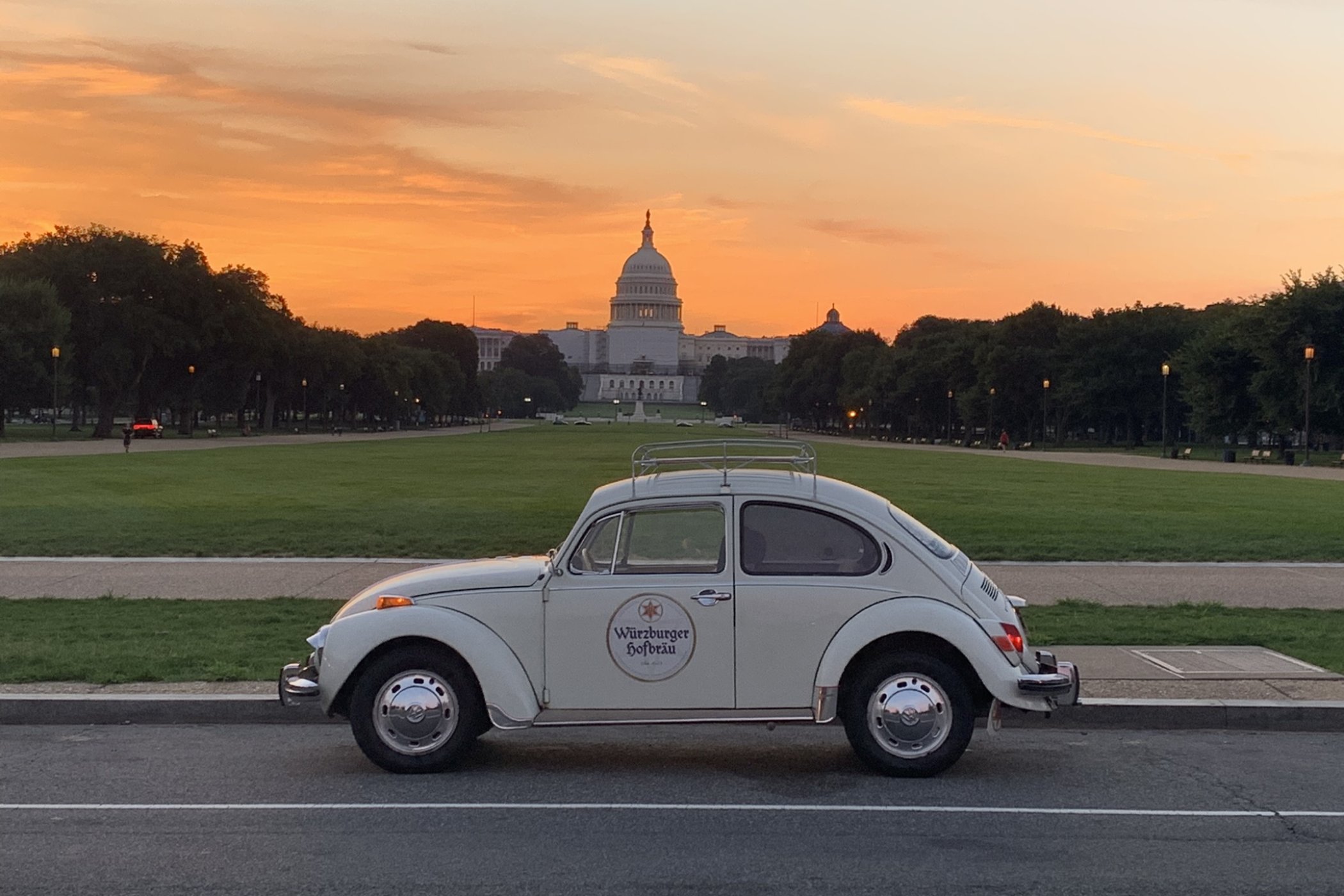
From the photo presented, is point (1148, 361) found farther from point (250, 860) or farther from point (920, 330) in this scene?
point (250, 860)

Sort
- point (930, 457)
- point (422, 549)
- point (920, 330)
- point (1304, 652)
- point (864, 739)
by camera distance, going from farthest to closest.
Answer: point (920, 330), point (930, 457), point (422, 549), point (1304, 652), point (864, 739)

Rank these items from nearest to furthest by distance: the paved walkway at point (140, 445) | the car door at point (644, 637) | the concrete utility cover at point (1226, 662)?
the car door at point (644, 637) → the concrete utility cover at point (1226, 662) → the paved walkway at point (140, 445)

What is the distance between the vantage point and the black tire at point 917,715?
8688 millimetres

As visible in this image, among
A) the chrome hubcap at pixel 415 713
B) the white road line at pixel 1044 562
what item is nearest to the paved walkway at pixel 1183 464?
the white road line at pixel 1044 562

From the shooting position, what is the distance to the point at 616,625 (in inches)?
344

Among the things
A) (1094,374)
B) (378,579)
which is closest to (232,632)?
(378,579)

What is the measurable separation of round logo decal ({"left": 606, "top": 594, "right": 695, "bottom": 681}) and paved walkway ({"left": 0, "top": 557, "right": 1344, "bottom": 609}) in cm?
861

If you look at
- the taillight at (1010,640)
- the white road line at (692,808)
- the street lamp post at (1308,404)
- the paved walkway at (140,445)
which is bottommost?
the white road line at (692,808)

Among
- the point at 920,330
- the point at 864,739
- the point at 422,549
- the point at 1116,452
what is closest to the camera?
the point at 864,739

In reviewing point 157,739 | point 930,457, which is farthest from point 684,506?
point 930,457

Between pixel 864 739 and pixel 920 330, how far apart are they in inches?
5645

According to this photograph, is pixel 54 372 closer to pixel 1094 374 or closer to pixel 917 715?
pixel 1094 374

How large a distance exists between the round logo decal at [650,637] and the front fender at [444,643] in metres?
0.60

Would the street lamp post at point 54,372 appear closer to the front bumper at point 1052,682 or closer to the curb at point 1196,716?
the curb at point 1196,716
